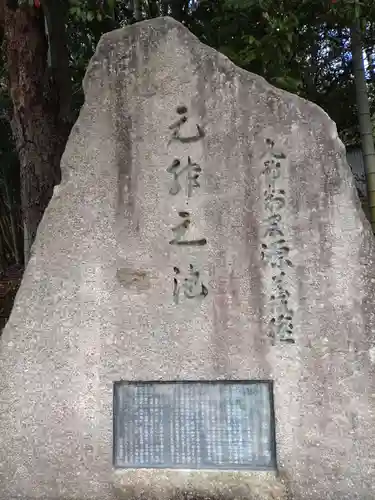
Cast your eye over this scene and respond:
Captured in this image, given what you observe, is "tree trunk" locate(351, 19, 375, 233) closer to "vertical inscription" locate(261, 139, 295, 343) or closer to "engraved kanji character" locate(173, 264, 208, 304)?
"vertical inscription" locate(261, 139, 295, 343)

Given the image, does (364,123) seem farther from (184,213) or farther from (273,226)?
(184,213)

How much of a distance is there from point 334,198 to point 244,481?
137 centimetres

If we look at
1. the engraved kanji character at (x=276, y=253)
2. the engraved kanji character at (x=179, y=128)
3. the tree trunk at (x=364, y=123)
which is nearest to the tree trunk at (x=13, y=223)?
the tree trunk at (x=364, y=123)

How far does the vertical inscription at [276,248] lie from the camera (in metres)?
2.51

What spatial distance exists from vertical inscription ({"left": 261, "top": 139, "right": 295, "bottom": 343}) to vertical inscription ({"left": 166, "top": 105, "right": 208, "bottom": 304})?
0.32 meters

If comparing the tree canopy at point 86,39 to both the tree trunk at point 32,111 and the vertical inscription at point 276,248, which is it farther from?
the vertical inscription at point 276,248

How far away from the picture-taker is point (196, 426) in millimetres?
2504

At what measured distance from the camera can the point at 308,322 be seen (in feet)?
8.22

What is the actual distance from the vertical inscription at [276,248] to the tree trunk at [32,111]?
1976mm

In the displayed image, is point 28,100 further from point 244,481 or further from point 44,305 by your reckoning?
point 244,481

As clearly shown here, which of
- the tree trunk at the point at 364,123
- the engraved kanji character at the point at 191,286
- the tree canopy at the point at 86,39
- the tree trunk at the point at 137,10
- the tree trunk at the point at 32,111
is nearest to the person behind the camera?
the engraved kanji character at the point at 191,286

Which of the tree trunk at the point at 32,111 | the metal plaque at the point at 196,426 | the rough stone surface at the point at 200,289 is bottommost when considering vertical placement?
the metal plaque at the point at 196,426

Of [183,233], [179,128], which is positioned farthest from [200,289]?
[179,128]

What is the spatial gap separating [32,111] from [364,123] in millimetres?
2859
